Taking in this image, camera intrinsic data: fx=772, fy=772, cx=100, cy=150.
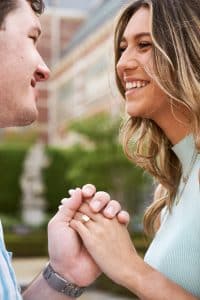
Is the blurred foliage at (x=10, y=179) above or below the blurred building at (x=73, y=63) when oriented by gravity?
below

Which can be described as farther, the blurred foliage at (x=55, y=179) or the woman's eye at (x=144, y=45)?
the blurred foliage at (x=55, y=179)

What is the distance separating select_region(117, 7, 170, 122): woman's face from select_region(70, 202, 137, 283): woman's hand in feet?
1.52

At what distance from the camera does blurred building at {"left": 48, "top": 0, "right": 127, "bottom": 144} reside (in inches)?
1534

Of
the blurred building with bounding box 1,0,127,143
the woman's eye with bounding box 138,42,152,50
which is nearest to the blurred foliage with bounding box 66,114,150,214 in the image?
the blurred building with bounding box 1,0,127,143

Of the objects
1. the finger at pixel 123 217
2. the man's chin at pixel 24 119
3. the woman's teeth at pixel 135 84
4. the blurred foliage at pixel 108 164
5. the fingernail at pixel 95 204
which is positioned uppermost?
the woman's teeth at pixel 135 84

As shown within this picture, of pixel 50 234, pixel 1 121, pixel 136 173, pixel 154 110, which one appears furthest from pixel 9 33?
pixel 136 173

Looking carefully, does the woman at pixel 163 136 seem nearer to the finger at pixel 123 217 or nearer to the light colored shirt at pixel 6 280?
the finger at pixel 123 217

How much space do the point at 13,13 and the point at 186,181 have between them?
792 millimetres

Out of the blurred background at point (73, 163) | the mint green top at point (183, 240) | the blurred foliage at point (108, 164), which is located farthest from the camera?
the blurred foliage at point (108, 164)

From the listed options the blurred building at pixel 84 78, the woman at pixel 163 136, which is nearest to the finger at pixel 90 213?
the woman at pixel 163 136

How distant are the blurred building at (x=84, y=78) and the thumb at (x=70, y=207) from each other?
28.2 metres

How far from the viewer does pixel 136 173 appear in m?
23.5

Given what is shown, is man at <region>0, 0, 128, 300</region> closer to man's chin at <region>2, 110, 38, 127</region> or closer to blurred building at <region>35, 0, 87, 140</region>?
man's chin at <region>2, 110, 38, 127</region>

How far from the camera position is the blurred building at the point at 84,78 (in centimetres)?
3897
